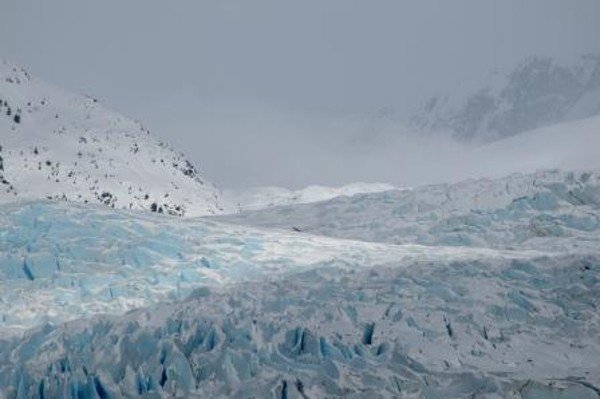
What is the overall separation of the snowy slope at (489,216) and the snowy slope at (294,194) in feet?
251

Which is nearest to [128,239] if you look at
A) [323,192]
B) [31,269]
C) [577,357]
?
[31,269]

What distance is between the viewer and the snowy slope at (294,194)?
394 ft

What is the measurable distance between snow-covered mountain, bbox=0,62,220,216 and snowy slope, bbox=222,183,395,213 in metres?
32.3

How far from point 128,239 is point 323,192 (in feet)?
330

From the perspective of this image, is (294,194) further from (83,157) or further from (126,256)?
(126,256)

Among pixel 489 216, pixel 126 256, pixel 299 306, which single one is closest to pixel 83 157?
pixel 126 256

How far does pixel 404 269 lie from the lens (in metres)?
21.3

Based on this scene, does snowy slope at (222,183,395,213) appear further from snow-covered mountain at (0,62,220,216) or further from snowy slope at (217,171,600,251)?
snowy slope at (217,171,600,251)

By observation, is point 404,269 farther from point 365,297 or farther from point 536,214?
point 536,214

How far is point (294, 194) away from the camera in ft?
428

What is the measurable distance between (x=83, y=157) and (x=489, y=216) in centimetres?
4474

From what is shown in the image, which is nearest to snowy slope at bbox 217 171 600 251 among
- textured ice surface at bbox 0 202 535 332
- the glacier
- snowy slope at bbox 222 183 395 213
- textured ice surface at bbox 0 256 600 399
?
the glacier

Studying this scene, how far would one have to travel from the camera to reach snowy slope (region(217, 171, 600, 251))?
26.7 metres

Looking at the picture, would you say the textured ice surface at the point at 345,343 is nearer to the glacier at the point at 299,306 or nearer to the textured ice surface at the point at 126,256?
the glacier at the point at 299,306
